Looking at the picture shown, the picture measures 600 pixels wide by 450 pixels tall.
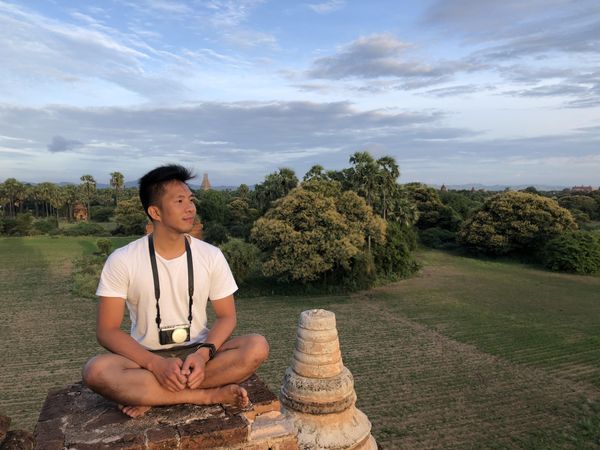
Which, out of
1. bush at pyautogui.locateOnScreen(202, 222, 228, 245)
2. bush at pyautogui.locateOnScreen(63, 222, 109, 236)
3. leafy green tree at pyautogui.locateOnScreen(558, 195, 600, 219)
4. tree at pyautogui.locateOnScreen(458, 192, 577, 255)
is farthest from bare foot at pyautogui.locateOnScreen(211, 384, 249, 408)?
leafy green tree at pyautogui.locateOnScreen(558, 195, 600, 219)

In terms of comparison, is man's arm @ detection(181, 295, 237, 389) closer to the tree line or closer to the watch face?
the watch face

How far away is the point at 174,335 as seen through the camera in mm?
3529

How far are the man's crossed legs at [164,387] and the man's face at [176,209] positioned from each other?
101cm

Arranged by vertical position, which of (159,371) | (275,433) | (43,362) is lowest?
(43,362)

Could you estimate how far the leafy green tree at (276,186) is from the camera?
1490 inches

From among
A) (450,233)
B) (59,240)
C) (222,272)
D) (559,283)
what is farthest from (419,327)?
(59,240)

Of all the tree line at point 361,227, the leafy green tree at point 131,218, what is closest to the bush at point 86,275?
the tree line at point 361,227

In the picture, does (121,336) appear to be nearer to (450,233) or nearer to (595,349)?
(595,349)

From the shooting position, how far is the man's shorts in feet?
11.5

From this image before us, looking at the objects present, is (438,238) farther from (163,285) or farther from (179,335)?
(163,285)

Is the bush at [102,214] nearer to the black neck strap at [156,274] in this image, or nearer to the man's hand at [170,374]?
the black neck strap at [156,274]

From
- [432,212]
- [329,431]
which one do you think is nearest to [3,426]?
[329,431]

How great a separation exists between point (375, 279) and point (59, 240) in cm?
4119

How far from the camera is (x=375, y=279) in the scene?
29594 mm
